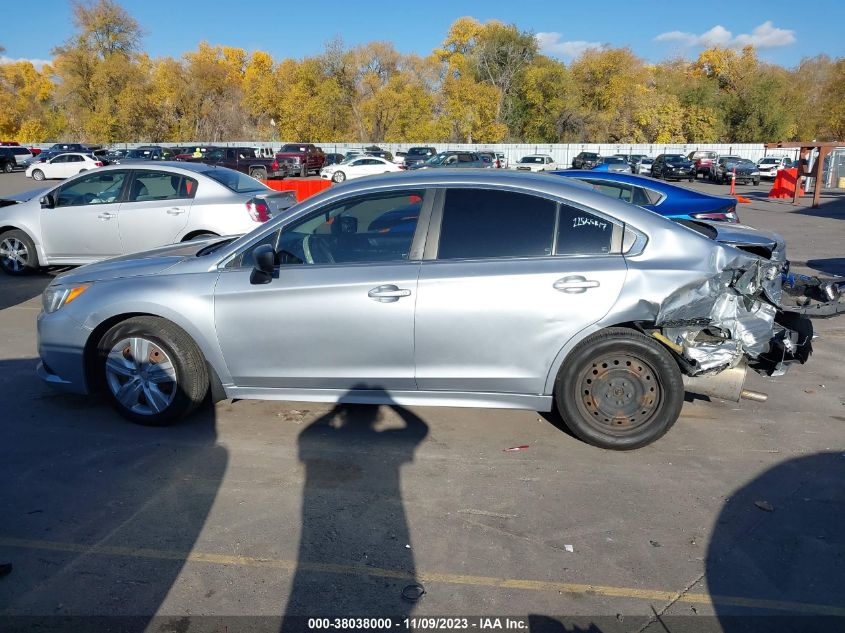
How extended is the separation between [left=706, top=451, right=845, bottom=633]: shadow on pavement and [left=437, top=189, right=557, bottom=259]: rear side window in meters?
1.95

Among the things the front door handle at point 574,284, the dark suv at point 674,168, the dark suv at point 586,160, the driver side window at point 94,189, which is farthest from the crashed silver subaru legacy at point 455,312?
the dark suv at point 586,160

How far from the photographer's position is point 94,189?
967 cm

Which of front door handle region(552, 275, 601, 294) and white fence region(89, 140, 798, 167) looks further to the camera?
white fence region(89, 140, 798, 167)

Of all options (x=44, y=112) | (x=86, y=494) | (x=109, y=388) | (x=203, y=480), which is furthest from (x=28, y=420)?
Answer: (x=44, y=112)

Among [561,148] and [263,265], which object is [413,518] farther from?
[561,148]

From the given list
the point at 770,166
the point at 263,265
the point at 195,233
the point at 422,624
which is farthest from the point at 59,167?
the point at 422,624

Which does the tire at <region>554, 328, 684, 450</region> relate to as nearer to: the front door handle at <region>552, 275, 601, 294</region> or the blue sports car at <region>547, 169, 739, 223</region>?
the front door handle at <region>552, 275, 601, 294</region>

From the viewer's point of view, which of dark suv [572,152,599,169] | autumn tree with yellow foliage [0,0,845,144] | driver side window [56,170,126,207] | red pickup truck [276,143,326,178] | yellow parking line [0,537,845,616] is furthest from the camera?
autumn tree with yellow foliage [0,0,845,144]

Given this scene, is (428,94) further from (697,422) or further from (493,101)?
(697,422)

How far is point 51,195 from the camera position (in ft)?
31.8

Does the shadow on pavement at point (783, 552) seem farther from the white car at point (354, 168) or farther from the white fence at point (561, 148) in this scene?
the white fence at point (561, 148)

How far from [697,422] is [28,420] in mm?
4943

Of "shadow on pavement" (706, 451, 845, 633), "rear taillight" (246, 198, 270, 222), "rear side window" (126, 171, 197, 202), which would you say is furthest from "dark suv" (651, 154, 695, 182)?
"shadow on pavement" (706, 451, 845, 633)

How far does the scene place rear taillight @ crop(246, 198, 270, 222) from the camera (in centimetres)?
934
